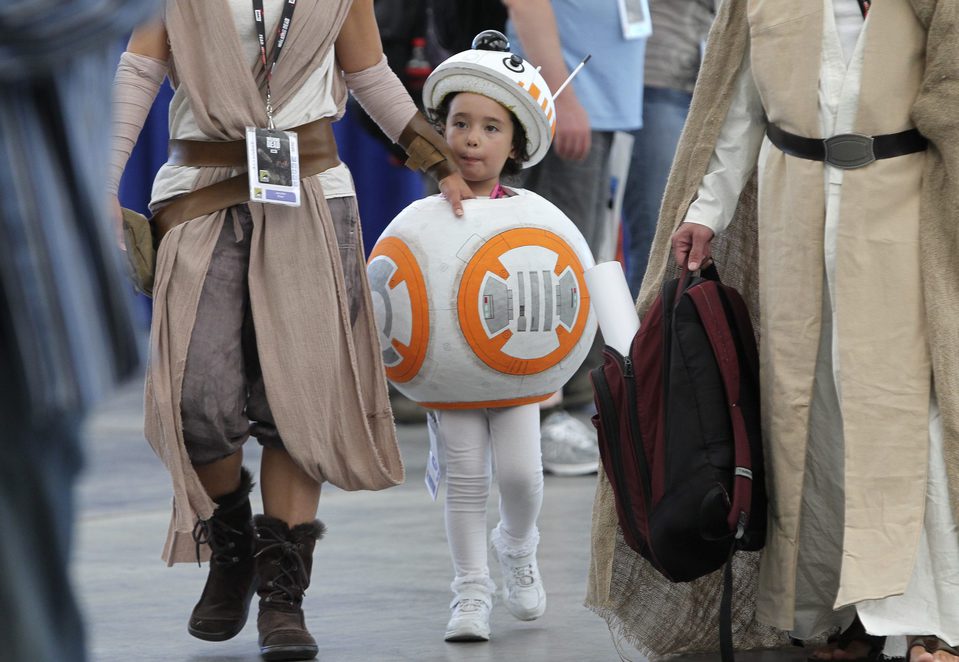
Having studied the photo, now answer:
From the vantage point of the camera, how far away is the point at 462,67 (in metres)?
4.48

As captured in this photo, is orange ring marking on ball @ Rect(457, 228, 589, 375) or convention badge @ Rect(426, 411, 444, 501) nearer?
orange ring marking on ball @ Rect(457, 228, 589, 375)

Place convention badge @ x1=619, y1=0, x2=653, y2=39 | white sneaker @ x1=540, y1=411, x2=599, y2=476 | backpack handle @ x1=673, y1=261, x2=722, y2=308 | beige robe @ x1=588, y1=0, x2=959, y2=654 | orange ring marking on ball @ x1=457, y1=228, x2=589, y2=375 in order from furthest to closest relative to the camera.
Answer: white sneaker @ x1=540, y1=411, x2=599, y2=476, convention badge @ x1=619, y1=0, x2=653, y2=39, orange ring marking on ball @ x1=457, y1=228, x2=589, y2=375, backpack handle @ x1=673, y1=261, x2=722, y2=308, beige robe @ x1=588, y1=0, x2=959, y2=654

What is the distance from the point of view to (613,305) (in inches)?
158

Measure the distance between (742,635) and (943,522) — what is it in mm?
773

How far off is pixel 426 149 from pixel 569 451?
2.85 m

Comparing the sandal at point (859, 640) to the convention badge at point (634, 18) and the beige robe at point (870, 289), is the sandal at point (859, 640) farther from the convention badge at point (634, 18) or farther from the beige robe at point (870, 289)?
the convention badge at point (634, 18)

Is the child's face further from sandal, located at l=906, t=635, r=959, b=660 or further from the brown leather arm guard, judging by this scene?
sandal, located at l=906, t=635, r=959, b=660

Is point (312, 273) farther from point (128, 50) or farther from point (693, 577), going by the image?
point (693, 577)

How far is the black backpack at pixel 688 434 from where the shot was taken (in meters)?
3.64

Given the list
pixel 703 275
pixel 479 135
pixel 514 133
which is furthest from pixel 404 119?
pixel 703 275

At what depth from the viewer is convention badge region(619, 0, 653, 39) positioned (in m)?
6.48

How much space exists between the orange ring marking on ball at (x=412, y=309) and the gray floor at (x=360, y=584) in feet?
2.28

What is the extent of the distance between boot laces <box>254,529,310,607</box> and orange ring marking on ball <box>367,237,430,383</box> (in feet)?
1.76

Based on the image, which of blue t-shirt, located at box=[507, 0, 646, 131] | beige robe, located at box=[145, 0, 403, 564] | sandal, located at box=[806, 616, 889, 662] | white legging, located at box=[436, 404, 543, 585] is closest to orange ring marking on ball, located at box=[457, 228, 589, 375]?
white legging, located at box=[436, 404, 543, 585]
